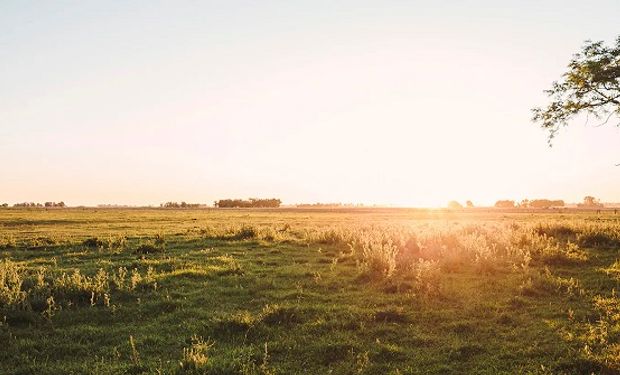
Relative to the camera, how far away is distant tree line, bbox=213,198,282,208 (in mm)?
166125

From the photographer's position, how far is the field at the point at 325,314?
948cm

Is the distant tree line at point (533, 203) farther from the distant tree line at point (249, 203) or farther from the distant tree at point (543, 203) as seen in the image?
the distant tree line at point (249, 203)

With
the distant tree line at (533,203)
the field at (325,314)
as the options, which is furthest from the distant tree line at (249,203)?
the field at (325,314)

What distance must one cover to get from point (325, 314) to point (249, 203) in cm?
15898

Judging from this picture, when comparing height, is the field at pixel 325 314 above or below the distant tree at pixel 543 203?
below

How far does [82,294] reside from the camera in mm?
13953

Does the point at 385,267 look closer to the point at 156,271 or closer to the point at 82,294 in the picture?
the point at 156,271

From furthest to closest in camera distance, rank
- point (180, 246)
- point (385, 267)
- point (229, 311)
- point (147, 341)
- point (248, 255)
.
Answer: point (180, 246)
point (248, 255)
point (385, 267)
point (229, 311)
point (147, 341)

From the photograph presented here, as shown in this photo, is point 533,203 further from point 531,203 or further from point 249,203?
point 249,203

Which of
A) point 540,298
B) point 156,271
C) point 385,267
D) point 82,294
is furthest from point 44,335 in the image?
point 540,298

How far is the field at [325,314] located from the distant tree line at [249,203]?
145740mm

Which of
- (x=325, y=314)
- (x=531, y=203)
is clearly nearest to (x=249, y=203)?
(x=531, y=203)

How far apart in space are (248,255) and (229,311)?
374 inches

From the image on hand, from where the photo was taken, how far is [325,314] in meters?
12.4
